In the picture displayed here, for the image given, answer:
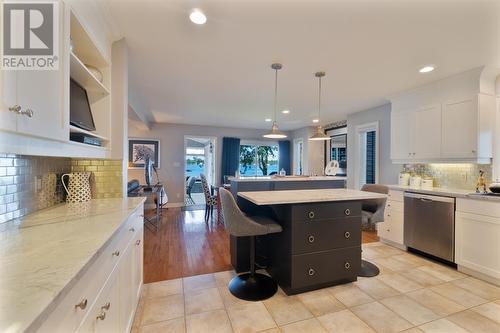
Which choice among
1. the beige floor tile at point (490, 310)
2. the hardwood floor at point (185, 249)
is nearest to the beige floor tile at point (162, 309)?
the hardwood floor at point (185, 249)

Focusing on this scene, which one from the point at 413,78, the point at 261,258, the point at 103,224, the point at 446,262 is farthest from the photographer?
the point at 413,78

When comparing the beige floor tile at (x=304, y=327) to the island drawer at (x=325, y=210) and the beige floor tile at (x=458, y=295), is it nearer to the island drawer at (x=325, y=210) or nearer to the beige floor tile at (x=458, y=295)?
the island drawer at (x=325, y=210)

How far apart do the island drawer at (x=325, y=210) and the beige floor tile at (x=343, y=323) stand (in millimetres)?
782

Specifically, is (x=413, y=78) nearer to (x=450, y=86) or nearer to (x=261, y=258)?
(x=450, y=86)

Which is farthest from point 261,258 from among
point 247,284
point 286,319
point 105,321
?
point 105,321

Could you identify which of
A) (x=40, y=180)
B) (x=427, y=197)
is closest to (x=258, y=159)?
(x=427, y=197)

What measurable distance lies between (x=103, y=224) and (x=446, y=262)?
375cm

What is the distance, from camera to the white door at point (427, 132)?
3121 mm

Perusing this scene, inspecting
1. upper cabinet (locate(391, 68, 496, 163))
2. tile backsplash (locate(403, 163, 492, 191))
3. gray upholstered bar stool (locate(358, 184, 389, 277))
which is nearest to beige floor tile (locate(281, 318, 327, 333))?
gray upholstered bar stool (locate(358, 184, 389, 277))

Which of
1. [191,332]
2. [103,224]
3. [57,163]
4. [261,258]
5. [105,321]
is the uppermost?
[57,163]

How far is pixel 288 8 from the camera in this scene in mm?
1703

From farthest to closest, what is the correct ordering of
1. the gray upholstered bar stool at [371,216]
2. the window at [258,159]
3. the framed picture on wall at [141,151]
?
1. the window at [258,159]
2. the framed picture on wall at [141,151]
3. the gray upholstered bar stool at [371,216]

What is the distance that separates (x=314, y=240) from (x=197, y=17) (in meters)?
2.16

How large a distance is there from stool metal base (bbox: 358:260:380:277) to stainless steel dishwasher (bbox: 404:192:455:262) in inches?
32.9
